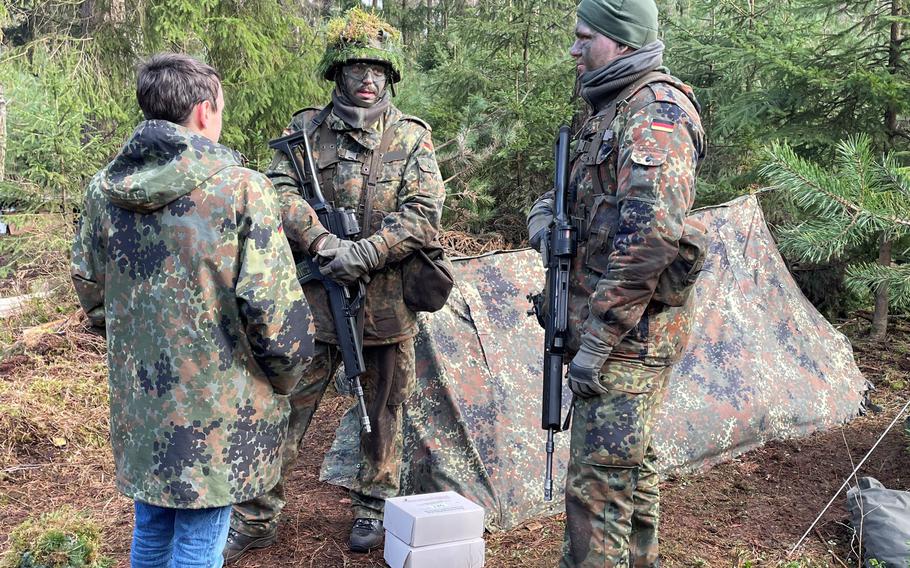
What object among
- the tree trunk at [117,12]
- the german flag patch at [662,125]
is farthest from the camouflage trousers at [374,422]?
the tree trunk at [117,12]

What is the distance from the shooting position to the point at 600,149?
9.81 feet

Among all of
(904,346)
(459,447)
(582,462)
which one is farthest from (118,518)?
(904,346)

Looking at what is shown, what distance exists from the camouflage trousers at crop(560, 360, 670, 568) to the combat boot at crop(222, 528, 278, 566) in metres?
1.65

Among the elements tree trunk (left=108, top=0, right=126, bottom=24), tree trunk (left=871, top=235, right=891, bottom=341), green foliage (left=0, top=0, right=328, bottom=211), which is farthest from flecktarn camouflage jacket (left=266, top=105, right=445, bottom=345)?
tree trunk (left=871, top=235, right=891, bottom=341)

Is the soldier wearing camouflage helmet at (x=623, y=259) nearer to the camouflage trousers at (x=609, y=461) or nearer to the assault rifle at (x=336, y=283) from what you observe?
the camouflage trousers at (x=609, y=461)

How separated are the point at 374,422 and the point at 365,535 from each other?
1.87ft

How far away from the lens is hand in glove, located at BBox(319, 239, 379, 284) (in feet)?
11.8

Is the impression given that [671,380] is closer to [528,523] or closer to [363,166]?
[528,523]

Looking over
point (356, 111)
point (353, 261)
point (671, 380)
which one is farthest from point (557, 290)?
point (671, 380)

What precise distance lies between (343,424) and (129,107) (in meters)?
4.23

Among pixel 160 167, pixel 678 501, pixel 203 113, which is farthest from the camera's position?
pixel 678 501

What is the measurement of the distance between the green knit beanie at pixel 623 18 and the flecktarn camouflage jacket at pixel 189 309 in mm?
1422

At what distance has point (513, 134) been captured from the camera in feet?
22.1

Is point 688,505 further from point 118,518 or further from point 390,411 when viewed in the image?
point 118,518
